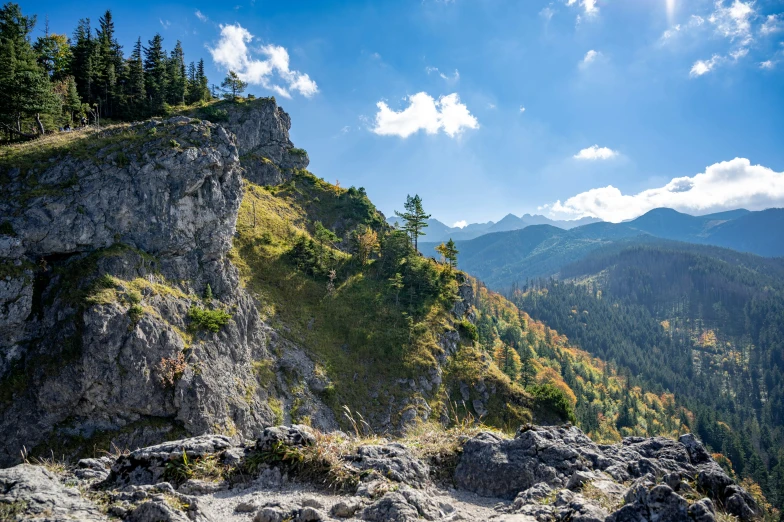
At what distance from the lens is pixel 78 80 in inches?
2127

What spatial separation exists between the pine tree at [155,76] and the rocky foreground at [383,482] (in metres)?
66.8

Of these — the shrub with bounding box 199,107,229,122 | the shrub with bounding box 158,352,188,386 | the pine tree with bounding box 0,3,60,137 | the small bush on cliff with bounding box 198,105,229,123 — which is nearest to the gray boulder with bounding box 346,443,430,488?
the shrub with bounding box 158,352,188,386

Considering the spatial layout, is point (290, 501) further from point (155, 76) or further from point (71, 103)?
point (155, 76)

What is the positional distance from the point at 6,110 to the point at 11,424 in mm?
32039

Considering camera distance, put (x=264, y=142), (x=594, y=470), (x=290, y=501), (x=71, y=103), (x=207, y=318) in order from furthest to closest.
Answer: (x=264, y=142) → (x=71, y=103) → (x=207, y=318) → (x=594, y=470) → (x=290, y=501)

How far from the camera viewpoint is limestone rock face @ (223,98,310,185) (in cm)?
7619

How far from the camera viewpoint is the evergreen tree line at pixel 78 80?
122 ft

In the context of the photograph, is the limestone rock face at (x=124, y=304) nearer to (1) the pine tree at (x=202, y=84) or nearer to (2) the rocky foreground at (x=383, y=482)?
(2) the rocky foreground at (x=383, y=482)

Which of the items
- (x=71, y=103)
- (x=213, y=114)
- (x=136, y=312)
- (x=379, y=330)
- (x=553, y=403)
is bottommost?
(x=553, y=403)

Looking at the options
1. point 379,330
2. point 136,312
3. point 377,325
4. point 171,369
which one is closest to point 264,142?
point 377,325

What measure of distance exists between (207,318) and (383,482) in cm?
3156

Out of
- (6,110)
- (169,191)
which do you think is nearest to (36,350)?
(169,191)

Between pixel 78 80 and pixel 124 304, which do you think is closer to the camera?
pixel 124 304

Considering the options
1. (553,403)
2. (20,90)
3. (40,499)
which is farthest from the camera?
(553,403)
